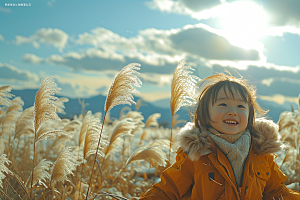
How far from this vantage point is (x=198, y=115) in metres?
2.34

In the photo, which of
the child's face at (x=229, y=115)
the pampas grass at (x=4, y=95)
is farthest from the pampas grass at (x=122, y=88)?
the pampas grass at (x=4, y=95)

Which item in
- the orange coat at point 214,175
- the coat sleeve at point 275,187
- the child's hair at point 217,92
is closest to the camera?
the orange coat at point 214,175

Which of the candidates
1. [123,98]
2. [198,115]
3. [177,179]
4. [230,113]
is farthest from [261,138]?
[123,98]

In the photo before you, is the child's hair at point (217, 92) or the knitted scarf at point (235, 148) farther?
the child's hair at point (217, 92)

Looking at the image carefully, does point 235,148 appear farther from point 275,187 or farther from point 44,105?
point 44,105

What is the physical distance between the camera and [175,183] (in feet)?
6.46

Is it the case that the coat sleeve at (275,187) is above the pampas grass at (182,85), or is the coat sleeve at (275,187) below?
below

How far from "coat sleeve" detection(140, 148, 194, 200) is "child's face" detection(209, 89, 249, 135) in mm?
450

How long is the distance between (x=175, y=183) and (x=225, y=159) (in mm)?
499

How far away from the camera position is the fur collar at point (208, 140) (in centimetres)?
197

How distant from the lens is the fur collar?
1.97 m

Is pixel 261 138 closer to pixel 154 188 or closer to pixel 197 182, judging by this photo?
pixel 197 182

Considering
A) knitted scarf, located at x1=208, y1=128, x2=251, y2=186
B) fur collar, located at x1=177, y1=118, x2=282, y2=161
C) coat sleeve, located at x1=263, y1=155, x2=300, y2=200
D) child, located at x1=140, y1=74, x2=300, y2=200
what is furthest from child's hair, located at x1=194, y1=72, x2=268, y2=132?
coat sleeve, located at x1=263, y1=155, x2=300, y2=200

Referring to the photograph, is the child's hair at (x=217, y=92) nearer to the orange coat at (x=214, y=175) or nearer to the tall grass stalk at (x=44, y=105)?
the orange coat at (x=214, y=175)
